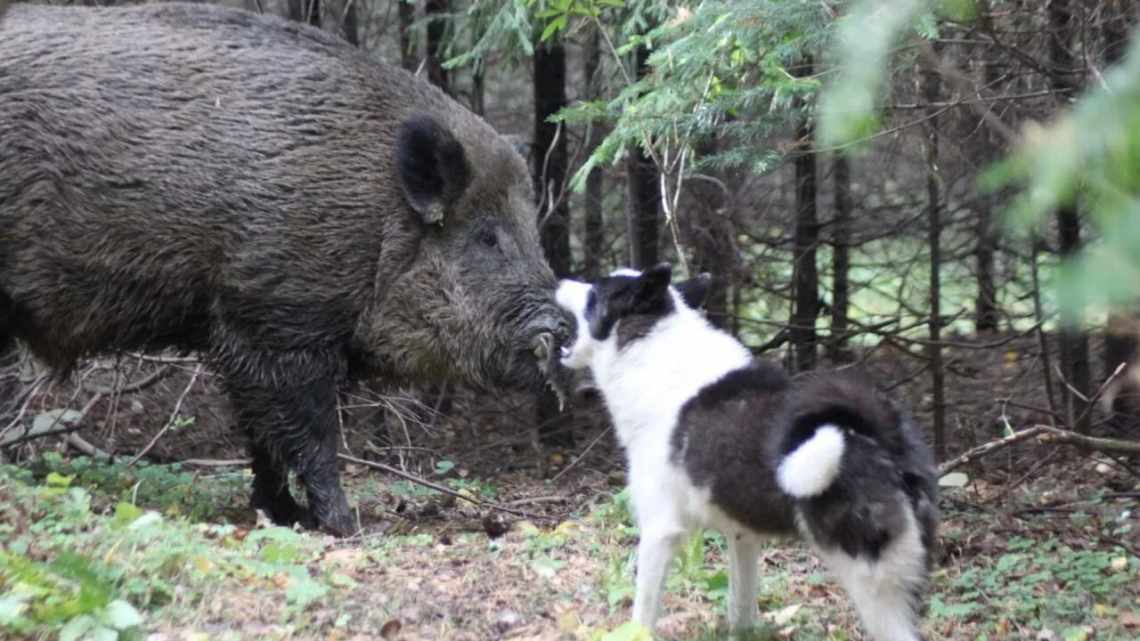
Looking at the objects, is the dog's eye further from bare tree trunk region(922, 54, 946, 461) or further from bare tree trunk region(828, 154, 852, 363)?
bare tree trunk region(828, 154, 852, 363)

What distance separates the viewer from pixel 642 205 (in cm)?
1198

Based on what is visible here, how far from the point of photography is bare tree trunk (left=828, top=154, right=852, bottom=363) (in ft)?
38.0

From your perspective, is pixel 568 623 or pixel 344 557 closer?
pixel 568 623

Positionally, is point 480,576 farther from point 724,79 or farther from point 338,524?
A: point 724,79

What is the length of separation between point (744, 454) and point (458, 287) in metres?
3.69

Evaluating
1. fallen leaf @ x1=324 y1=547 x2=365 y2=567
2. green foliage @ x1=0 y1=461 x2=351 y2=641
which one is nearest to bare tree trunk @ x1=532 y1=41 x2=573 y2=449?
fallen leaf @ x1=324 y1=547 x2=365 y2=567

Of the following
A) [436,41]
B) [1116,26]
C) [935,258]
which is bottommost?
[935,258]

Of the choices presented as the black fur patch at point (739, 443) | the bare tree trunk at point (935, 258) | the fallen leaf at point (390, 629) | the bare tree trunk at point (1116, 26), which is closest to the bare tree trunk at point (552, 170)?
the bare tree trunk at point (935, 258)

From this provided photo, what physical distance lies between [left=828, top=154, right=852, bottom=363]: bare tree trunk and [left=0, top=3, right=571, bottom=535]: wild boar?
3.97 meters

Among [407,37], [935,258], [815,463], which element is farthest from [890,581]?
[407,37]

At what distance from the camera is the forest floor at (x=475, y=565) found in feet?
16.7

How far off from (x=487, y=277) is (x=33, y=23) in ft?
10.2

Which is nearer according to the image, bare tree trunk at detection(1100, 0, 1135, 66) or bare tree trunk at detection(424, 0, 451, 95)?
bare tree trunk at detection(1100, 0, 1135, 66)

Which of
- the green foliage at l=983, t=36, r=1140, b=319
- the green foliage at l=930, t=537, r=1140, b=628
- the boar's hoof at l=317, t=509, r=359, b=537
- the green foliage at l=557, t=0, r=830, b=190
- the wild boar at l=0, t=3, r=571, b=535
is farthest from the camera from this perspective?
the boar's hoof at l=317, t=509, r=359, b=537
